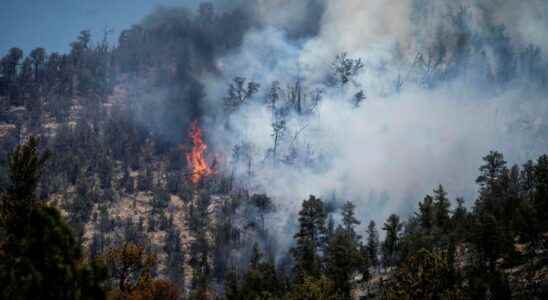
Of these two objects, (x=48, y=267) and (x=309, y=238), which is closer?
(x=48, y=267)

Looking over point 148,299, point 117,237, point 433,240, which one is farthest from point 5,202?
point 117,237

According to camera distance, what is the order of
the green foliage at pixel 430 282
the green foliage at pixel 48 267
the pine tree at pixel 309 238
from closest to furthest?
the green foliage at pixel 48 267, the green foliage at pixel 430 282, the pine tree at pixel 309 238

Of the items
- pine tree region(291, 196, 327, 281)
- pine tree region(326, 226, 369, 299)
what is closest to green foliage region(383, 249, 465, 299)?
pine tree region(326, 226, 369, 299)

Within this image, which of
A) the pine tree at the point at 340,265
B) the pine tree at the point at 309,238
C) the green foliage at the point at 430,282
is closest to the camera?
the green foliage at the point at 430,282

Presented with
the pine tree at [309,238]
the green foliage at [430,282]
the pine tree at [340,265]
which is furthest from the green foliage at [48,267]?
the pine tree at [309,238]

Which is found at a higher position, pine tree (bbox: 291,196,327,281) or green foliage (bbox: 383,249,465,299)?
pine tree (bbox: 291,196,327,281)

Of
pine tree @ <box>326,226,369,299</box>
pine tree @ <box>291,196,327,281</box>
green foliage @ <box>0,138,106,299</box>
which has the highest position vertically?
pine tree @ <box>291,196,327,281</box>

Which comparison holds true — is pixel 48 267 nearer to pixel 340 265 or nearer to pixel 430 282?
pixel 430 282

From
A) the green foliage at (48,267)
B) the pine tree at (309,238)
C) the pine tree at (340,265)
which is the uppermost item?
the pine tree at (309,238)

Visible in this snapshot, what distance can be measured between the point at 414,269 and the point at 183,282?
449ft

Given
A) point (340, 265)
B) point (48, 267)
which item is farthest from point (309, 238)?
point (48, 267)

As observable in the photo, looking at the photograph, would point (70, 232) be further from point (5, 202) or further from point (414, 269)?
point (414, 269)

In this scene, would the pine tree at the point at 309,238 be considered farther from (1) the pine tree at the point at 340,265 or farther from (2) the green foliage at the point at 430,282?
(2) the green foliage at the point at 430,282

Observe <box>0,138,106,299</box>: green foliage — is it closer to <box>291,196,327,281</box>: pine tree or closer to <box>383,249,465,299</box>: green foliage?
<box>383,249,465,299</box>: green foliage
